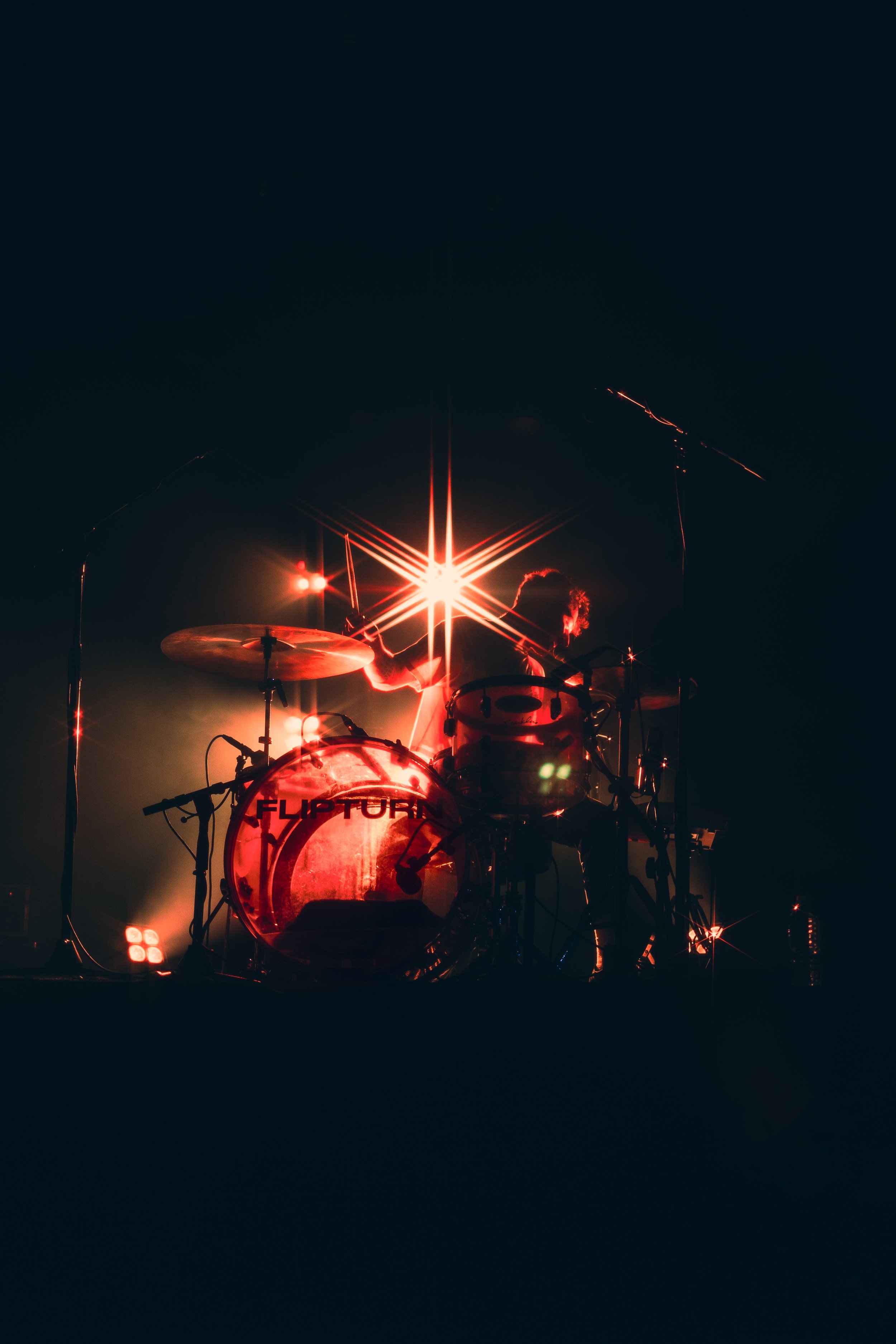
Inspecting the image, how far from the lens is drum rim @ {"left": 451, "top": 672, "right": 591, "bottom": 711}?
3145 mm

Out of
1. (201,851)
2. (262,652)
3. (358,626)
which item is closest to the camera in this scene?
(201,851)

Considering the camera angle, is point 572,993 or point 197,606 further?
point 197,606

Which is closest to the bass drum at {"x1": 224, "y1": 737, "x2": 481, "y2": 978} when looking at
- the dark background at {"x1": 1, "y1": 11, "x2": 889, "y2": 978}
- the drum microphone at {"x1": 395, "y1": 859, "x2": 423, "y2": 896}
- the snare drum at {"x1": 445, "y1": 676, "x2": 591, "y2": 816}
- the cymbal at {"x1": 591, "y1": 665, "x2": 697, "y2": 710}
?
the drum microphone at {"x1": 395, "y1": 859, "x2": 423, "y2": 896}

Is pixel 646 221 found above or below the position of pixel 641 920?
above

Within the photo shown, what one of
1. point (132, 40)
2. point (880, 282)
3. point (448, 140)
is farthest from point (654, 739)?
point (132, 40)

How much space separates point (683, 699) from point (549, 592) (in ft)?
3.12

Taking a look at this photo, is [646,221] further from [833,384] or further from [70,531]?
[70,531]

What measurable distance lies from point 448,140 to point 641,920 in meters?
3.22

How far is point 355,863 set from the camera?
10.6ft

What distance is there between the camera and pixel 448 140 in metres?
2.94

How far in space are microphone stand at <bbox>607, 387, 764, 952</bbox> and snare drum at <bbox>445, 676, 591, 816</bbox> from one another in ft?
0.87

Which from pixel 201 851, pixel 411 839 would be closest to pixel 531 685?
pixel 411 839

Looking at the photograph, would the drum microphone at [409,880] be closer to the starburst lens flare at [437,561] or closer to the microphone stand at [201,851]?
the microphone stand at [201,851]

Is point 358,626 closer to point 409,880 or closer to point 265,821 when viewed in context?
point 265,821
